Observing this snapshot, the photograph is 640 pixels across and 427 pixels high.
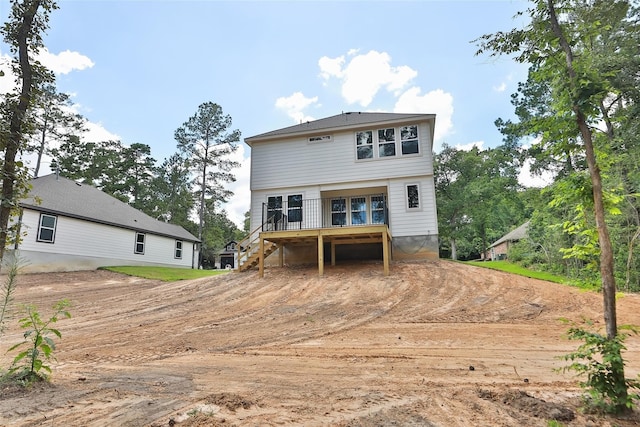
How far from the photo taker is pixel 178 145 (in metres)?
30.9

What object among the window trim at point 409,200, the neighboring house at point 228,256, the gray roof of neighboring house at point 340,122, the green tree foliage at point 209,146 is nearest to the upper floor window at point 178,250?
the green tree foliage at point 209,146

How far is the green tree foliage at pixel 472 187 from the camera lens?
22.4 meters

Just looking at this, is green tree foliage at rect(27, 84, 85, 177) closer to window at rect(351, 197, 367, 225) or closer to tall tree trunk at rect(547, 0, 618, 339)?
window at rect(351, 197, 367, 225)

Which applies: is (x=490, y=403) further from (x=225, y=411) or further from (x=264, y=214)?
(x=264, y=214)

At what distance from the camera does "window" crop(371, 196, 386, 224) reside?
15.2 meters

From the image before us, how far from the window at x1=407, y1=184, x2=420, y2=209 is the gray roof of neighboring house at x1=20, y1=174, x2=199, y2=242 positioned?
1639 centimetres

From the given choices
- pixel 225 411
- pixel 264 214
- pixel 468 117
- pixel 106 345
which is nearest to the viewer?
pixel 225 411

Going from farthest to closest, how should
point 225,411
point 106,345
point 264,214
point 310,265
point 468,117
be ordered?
point 468,117
point 264,214
point 310,265
point 106,345
point 225,411

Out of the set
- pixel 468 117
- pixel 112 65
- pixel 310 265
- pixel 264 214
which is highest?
pixel 112 65

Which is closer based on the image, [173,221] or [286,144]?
[286,144]

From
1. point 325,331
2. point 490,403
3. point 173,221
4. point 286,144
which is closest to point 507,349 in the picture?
point 490,403

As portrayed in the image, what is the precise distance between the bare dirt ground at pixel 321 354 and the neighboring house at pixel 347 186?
2.39m

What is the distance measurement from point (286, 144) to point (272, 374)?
42.6ft

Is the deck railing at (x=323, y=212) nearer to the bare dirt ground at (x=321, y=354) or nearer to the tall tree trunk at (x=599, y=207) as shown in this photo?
the bare dirt ground at (x=321, y=354)
